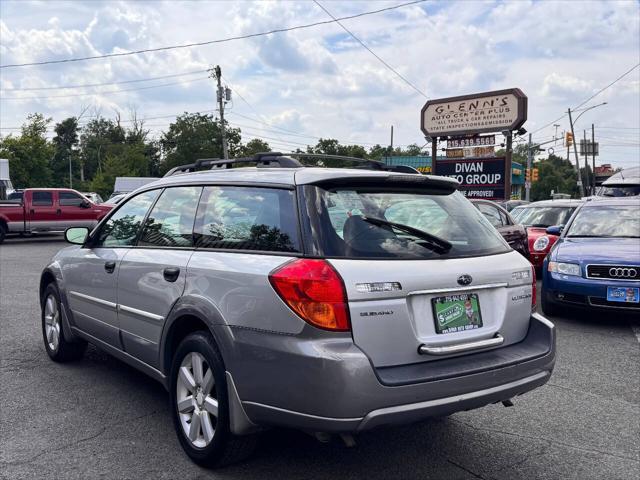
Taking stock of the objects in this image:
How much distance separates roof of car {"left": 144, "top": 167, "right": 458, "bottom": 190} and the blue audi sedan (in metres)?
4.28

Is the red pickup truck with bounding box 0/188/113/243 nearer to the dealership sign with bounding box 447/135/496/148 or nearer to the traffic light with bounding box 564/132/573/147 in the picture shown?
the dealership sign with bounding box 447/135/496/148

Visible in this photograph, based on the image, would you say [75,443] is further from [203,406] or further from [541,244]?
[541,244]

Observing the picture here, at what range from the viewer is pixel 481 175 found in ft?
72.6

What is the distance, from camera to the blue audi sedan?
716cm

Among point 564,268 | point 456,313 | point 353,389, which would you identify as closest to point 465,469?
point 456,313

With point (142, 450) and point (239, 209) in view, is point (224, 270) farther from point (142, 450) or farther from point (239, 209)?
point (142, 450)

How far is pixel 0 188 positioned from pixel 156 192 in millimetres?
28037

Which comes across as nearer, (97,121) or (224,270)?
(224,270)

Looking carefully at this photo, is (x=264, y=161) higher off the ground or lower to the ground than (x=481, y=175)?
lower

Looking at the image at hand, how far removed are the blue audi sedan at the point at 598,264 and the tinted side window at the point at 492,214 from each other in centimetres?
218

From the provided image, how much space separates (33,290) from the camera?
9.83m

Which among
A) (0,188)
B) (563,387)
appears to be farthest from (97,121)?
(563,387)

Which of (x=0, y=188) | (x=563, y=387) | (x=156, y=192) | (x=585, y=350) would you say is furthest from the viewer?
(x=0, y=188)

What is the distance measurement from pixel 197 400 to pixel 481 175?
1998 cm
